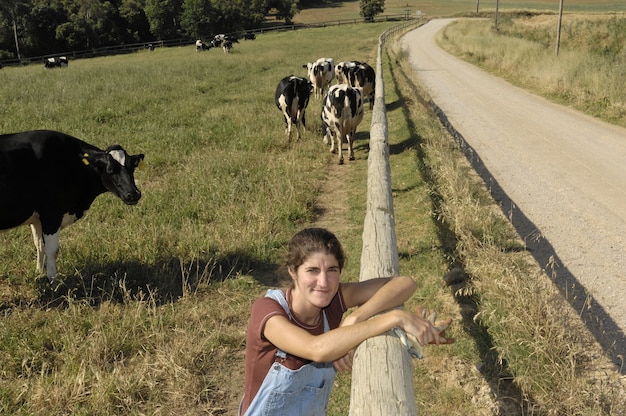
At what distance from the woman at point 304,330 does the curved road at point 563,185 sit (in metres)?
2.64

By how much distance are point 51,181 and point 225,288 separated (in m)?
2.33

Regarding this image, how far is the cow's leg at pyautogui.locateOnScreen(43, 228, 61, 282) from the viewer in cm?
588

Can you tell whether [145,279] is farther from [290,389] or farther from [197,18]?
[197,18]

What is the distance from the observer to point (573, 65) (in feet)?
67.2

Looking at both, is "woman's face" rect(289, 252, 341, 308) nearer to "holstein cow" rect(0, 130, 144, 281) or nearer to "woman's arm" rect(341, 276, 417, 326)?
"woman's arm" rect(341, 276, 417, 326)

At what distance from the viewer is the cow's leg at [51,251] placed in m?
5.88

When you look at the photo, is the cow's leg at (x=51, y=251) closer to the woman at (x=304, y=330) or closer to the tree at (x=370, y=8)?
the woman at (x=304, y=330)

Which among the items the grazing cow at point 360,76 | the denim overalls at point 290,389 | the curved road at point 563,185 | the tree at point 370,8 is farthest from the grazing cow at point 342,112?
the tree at point 370,8

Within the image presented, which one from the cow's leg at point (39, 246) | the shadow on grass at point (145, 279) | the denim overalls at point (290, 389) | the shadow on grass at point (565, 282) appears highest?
the denim overalls at point (290, 389)

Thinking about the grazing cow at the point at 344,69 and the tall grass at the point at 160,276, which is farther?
the grazing cow at the point at 344,69

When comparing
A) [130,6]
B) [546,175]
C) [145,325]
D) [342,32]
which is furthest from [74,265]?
[130,6]

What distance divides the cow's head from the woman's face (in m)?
4.32

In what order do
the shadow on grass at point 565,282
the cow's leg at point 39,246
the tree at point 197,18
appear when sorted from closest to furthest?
the shadow on grass at point 565,282
the cow's leg at point 39,246
the tree at point 197,18

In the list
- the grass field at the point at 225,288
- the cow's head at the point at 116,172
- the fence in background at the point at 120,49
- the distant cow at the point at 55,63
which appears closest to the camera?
the grass field at the point at 225,288
